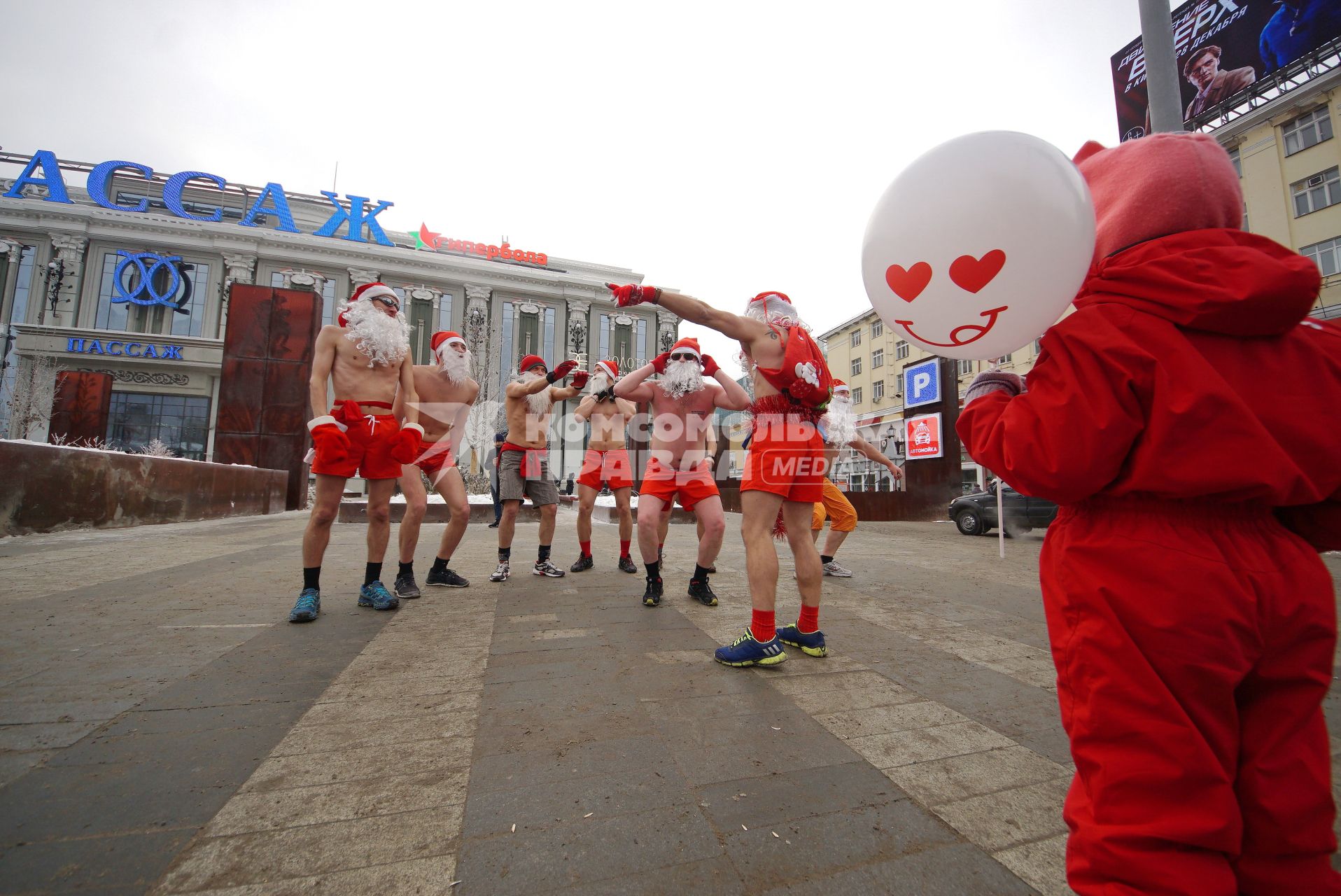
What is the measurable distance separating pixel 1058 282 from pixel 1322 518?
0.68 m

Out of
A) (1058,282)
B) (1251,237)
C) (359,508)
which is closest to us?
(1251,237)

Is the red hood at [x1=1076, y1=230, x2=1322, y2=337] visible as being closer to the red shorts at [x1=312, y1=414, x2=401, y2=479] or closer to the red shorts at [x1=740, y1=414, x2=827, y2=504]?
the red shorts at [x1=740, y1=414, x2=827, y2=504]

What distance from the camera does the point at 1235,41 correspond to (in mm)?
21422

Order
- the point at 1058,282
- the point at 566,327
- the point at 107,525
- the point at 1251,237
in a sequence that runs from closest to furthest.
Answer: the point at 1251,237 → the point at 1058,282 → the point at 107,525 → the point at 566,327

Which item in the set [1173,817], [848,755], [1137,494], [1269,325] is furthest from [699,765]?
[1269,325]

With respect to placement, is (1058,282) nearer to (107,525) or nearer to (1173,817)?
(1173,817)

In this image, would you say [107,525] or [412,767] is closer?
[412,767]

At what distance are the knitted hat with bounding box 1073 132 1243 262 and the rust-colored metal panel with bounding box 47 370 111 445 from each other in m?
21.8

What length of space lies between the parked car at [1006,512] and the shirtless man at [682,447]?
354 inches

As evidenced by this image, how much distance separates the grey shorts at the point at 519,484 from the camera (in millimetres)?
5312

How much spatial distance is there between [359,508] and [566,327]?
3249 centimetres

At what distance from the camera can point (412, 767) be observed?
1.66 m

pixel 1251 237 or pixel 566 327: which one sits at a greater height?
pixel 566 327

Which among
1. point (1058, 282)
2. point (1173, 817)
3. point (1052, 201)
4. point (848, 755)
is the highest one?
point (1052, 201)
